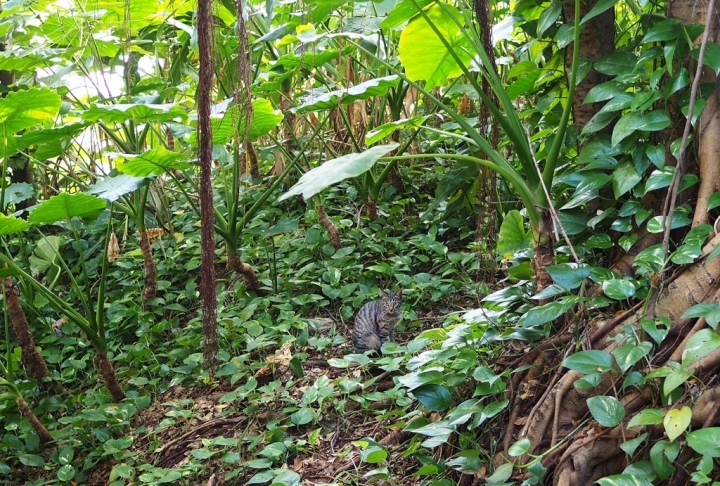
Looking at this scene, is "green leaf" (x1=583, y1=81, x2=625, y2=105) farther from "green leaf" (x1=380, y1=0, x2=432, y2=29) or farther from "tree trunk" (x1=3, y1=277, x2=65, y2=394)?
"tree trunk" (x1=3, y1=277, x2=65, y2=394)

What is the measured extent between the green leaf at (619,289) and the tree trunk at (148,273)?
2613 mm

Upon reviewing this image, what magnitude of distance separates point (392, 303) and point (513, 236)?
0.89 meters

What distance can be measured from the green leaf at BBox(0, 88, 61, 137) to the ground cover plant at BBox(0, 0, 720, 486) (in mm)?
12

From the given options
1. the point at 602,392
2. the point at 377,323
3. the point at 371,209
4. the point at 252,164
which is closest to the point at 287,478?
the point at 377,323

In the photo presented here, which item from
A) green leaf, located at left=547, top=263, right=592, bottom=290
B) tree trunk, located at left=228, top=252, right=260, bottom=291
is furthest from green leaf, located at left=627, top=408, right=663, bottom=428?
tree trunk, located at left=228, top=252, right=260, bottom=291

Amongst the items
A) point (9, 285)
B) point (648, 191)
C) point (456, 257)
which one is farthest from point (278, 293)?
point (648, 191)

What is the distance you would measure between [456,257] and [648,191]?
1652 mm

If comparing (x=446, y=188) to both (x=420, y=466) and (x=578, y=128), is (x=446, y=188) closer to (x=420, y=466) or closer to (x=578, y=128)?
(x=578, y=128)

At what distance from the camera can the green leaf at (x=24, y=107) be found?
2812 mm

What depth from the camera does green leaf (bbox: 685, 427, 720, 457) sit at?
152cm

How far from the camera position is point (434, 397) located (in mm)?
2227

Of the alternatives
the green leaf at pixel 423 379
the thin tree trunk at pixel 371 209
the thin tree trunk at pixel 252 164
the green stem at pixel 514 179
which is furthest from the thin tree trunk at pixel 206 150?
the thin tree trunk at pixel 252 164

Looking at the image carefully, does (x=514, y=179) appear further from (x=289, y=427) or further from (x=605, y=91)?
(x=289, y=427)

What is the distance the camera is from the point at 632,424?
5.60ft
